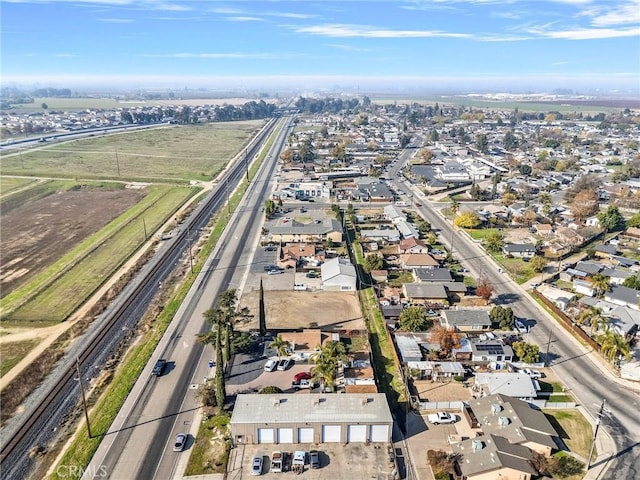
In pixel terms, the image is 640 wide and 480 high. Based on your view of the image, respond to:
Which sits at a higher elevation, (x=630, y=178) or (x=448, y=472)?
(x=630, y=178)

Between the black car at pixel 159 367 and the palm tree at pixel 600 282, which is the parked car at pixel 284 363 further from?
the palm tree at pixel 600 282

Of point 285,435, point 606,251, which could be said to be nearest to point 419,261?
point 606,251

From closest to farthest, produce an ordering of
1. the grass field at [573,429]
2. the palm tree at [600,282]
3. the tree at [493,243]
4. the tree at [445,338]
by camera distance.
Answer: the grass field at [573,429], the tree at [445,338], the palm tree at [600,282], the tree at [493,243]

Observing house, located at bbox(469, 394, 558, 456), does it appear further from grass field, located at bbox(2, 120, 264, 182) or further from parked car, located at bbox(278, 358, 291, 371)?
grass field, located at bbox(2, 120, 264, 182)

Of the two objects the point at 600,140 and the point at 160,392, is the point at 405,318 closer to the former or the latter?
the point at 160,392

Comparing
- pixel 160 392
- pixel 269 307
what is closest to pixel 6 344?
pixel 160 392

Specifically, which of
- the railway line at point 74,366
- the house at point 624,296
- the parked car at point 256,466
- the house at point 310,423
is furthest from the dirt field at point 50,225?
the house at point 624,296

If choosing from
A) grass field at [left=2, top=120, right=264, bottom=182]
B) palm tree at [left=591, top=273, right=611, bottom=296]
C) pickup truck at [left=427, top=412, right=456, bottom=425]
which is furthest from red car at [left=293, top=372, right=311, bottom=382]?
grass field at [left=2, top=120, right=264, bottom=182]
